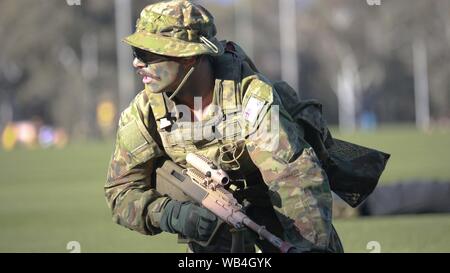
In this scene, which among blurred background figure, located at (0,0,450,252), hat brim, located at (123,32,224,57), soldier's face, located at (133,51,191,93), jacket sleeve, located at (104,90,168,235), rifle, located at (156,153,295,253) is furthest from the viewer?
blurred background figure, located at (0,0,450,252)

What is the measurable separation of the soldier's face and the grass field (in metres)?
4.39

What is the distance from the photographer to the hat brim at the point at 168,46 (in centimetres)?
682

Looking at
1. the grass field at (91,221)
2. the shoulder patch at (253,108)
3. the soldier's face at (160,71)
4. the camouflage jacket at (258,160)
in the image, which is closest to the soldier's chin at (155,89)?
the soldier's face at (160,71)

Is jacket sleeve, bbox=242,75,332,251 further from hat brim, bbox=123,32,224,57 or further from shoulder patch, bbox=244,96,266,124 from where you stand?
hat brim, bbox=123,32,224,57

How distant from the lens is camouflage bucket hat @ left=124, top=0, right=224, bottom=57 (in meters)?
6.85

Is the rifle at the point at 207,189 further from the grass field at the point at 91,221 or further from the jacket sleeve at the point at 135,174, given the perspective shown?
the grass field at the point at 91,221

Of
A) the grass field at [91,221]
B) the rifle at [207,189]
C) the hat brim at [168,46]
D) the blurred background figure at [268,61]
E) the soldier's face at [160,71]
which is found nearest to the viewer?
the rifle at [207,189]

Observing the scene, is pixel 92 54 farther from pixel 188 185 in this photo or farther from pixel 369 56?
pixel 188 185

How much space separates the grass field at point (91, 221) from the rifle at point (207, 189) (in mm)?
3959

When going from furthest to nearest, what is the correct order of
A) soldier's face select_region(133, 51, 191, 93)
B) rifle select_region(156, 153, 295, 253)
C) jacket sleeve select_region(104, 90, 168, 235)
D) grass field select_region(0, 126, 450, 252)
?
1. grass field select_region(0, 126, 450, 252)
2. jacket sleeve select_region(104, 90, 168, 235)
3. soldier's face select_region(133, 51, 191, 93)
4. rifle select_region(156, 153, 295, 253)

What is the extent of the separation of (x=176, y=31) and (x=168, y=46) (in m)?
0.14

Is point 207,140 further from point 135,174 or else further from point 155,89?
point 135,174

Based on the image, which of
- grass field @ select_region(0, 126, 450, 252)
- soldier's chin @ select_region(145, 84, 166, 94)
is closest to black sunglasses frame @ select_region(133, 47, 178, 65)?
soldier's chin @ select_region(145, 84, 166, 94)

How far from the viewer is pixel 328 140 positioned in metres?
7.60
